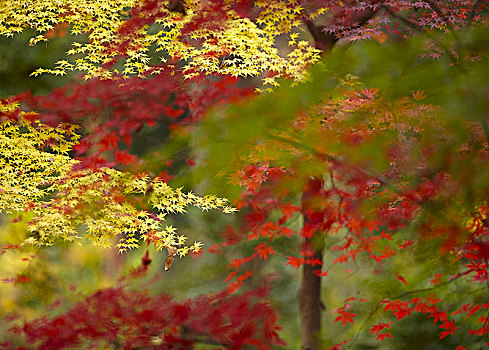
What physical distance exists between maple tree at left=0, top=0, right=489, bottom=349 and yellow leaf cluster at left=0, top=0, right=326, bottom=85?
17 millimetres

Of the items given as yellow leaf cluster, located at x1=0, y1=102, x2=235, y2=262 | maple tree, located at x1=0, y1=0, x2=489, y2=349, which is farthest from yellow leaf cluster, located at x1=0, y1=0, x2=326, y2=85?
yellow leaf cluster, located at x1=0, y1=102, x2=235, y2=262

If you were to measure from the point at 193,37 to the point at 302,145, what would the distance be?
3.29 m

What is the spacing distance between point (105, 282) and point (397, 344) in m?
2.76

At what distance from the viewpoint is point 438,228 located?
1.24 meters

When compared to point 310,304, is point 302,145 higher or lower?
higher

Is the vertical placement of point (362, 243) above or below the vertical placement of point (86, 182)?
above

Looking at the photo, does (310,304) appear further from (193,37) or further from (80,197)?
(193,37)

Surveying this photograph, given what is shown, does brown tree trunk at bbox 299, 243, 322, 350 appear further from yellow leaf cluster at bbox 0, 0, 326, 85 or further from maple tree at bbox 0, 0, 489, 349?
yellow leaf cluster at bbox 0, 0, 326, 85

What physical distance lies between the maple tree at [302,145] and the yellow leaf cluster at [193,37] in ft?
0.05

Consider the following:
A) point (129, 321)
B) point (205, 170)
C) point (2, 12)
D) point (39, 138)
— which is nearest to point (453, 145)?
point (205, 170)

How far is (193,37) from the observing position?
405 centimetres

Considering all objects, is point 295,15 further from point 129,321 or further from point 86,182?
point 129,321

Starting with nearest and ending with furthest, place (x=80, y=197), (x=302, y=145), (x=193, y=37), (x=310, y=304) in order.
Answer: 1. (x=302, y=145)
2. (x=310, y=304)
3. (x=80, y=197)
4. (x=193, y=37)

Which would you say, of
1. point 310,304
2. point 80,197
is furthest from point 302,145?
point 80,197
